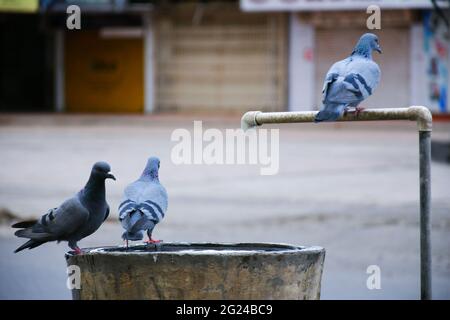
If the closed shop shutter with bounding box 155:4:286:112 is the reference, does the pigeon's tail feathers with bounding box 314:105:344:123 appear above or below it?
below

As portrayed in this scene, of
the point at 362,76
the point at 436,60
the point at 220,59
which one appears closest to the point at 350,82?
the point at 362,76

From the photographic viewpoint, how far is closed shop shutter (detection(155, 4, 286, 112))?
32.7 m

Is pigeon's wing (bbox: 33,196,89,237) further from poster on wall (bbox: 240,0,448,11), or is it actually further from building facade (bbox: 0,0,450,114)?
building facade (bbox: 0,0,450,114)

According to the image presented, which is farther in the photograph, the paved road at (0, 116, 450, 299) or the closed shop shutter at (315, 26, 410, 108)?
the closed shop shutter at (315, 26, 410, 108)

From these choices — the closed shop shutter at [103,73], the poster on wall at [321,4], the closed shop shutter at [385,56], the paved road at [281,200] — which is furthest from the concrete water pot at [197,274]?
the closed shop shutter at [103,73]

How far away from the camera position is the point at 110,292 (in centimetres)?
374

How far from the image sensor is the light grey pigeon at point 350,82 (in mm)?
4137

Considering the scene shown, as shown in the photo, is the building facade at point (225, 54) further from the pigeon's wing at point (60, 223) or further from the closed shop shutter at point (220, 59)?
Result: the pigeon's wing at point (60, 223)

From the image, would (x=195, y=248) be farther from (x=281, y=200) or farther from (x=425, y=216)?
(x=281, y=200)

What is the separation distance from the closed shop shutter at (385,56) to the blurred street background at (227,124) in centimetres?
5

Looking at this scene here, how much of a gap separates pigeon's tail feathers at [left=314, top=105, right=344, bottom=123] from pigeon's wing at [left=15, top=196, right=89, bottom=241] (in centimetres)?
88

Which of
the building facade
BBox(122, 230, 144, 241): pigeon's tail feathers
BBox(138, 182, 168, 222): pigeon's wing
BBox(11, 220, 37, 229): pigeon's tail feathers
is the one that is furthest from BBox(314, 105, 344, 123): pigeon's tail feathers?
the building facade
